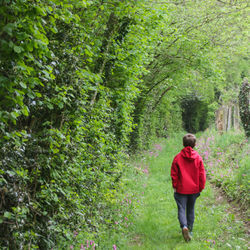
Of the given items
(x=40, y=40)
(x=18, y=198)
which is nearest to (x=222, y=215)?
(x=18, y=198)

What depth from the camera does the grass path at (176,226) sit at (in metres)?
5.39

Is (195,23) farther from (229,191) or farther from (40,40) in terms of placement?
(40,40)

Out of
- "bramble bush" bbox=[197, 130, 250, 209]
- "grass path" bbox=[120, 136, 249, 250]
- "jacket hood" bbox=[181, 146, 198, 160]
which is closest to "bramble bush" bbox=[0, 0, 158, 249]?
"grass path" bbox=[120, 136, 249, 250]

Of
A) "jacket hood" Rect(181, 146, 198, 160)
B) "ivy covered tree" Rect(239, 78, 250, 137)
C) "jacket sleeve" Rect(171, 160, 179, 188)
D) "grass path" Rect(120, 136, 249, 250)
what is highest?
"ivy covered tree" Rect(239, 78, 250, 137)

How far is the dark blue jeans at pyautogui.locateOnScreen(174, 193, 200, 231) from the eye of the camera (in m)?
5.62

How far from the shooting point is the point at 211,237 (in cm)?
564

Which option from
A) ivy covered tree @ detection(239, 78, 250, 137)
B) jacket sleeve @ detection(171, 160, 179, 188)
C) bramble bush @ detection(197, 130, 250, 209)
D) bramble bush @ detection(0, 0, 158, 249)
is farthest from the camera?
ivy covered tree @ detection(239, 78, 250, 137)

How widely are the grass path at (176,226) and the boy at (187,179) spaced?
0.45 m

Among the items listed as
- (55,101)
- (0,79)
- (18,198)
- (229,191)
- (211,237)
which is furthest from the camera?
(229,191)

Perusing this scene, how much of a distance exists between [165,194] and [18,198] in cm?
705

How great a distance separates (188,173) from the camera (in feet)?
18.7

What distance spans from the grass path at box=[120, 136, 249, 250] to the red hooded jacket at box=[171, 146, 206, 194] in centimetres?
99

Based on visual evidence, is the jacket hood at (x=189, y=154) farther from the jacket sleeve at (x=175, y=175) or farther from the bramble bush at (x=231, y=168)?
the bramble bush at (x=231, y=168)

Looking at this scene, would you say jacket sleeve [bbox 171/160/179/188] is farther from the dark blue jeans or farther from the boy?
the dark blue jeans
